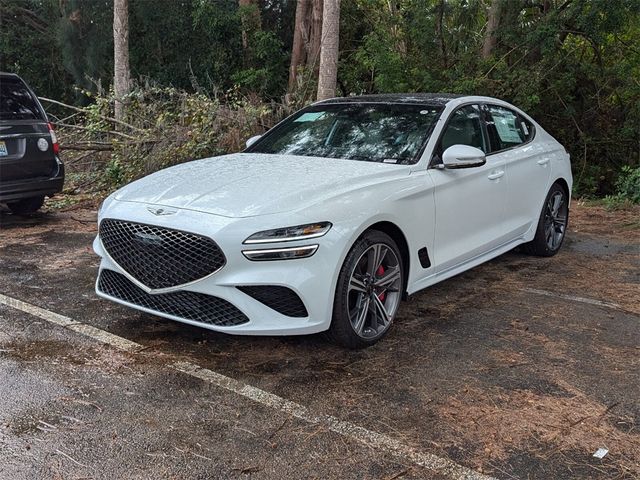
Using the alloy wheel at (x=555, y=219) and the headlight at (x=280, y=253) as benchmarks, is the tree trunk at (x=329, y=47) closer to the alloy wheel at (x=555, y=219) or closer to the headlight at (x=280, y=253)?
the alloy wheel at (x=555, y=219)

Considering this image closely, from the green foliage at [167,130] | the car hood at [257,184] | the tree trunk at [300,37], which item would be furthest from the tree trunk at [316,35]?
the car hood at [257,184]

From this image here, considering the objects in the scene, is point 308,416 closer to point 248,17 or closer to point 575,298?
point 575,298

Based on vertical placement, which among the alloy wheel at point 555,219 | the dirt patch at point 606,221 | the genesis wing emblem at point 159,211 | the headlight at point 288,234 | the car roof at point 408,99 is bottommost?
the dirt patch at point 606,221

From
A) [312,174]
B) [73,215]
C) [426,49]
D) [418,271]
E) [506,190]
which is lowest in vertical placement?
[73,215]

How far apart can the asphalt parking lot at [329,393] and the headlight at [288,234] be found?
0.81 metres

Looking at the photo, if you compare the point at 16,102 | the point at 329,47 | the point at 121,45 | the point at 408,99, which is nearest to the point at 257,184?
the point at 408,99

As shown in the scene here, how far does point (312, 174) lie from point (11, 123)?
477 cm

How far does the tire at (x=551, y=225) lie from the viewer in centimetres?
643

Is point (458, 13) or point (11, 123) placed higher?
point (458, 13)

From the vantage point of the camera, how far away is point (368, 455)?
2943 mm

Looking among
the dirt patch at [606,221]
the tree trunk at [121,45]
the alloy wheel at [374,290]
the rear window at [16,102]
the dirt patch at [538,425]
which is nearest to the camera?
the dirt patch at [538,425]

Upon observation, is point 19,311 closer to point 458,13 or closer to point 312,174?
point 312,174

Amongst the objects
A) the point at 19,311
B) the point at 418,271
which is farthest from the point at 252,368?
the point at 19,311

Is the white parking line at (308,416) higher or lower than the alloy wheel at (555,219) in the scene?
lower
